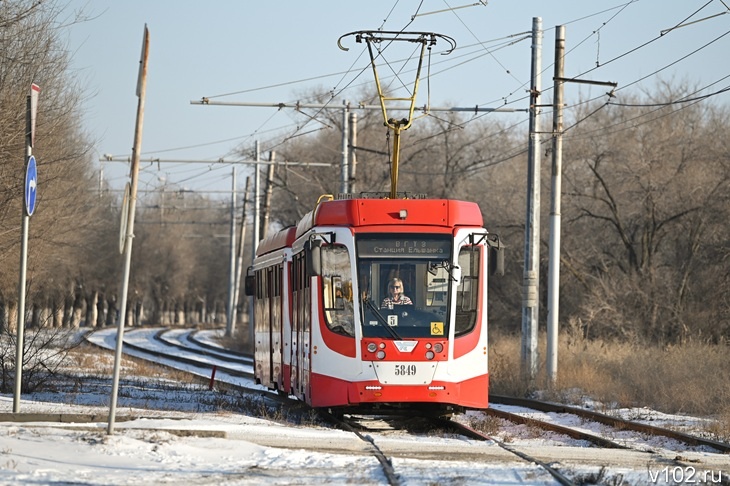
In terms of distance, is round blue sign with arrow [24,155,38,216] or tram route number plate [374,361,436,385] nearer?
round blue sign with arrow [24,155,38,216]

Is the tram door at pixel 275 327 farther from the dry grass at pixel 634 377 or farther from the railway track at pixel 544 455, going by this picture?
the dry grass at pixel 634 377

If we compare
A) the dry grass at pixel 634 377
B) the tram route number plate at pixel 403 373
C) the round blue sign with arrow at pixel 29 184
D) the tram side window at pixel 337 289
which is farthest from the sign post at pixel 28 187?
the dry grass at pixel 634 377

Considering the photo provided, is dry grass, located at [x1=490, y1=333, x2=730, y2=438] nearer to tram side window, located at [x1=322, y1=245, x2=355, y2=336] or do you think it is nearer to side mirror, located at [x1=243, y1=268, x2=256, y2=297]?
tram side window, located at [x1=322, y1=245, x2=355, y2=336]

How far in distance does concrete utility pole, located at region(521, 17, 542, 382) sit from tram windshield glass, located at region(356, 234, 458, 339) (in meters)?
10.2

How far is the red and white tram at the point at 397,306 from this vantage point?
16.5 meters

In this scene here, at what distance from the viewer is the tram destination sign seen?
16.9 m

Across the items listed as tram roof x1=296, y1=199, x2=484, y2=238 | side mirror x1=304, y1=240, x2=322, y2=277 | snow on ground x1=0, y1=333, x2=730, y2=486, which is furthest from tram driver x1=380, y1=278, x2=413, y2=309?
snow on ground x1=0, y1=333, x2=730, y2=486

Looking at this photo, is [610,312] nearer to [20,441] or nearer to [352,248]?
[352,248]

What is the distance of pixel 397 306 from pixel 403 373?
950 millimetres

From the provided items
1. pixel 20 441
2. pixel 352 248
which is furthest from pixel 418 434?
pixel 20 441

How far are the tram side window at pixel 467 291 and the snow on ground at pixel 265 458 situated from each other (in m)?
1.86

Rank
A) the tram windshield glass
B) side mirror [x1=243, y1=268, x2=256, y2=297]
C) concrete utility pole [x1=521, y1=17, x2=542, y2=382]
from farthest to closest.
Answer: concrete utility pole [x1=521, y1=17, x2=542, y2=382] → side mirror [x1=243, y1=268, x2=256, y2=297] → the tram windshield glass

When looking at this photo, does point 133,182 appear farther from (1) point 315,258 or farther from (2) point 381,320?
(2) point 381,320

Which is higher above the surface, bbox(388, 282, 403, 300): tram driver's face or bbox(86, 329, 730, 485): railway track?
bbox(388, 282, 403, 300): tram driver's face
